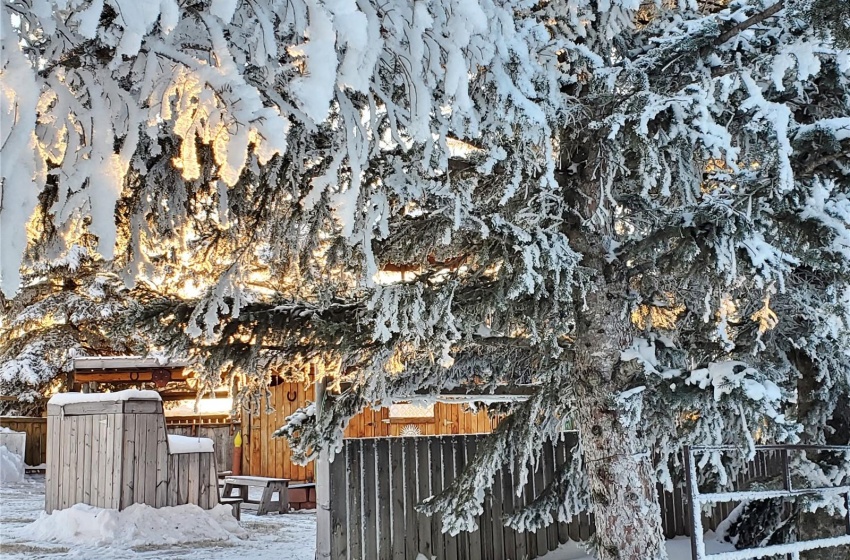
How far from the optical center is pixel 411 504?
7035 mm

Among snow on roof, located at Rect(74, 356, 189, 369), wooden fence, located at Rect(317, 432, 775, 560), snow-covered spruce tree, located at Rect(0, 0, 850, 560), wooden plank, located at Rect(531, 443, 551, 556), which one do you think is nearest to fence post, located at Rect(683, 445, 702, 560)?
snow-covered spruce tree, located at Rect(0, 0, 850, 560)

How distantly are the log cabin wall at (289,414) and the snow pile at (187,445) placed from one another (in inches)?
83.0

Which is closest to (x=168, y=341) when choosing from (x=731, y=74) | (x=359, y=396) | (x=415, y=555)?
(x=359, y=396)

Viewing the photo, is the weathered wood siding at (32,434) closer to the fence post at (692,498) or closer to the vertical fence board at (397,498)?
the vertical fence board at (397,498)

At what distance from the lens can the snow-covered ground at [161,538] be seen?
8648 mm

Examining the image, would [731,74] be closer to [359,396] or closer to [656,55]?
[656,55]

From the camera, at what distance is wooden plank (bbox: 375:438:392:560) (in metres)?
6.72

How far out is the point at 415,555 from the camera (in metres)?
6.91

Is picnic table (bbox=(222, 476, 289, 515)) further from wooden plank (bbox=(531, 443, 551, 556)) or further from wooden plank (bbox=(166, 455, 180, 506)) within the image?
wooden plank (bbox=(531, 443, 551, 556))

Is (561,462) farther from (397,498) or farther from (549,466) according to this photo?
(397,498)

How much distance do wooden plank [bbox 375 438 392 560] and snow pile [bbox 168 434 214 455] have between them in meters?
5.01

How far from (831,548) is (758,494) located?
5.36ft

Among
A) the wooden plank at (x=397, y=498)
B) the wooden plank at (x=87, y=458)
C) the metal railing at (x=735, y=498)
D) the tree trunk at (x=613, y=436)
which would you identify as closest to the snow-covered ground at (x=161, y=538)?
the wooden plank at (x=87, y=458)

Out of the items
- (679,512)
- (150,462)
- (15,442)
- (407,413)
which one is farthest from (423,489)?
(15,442)
